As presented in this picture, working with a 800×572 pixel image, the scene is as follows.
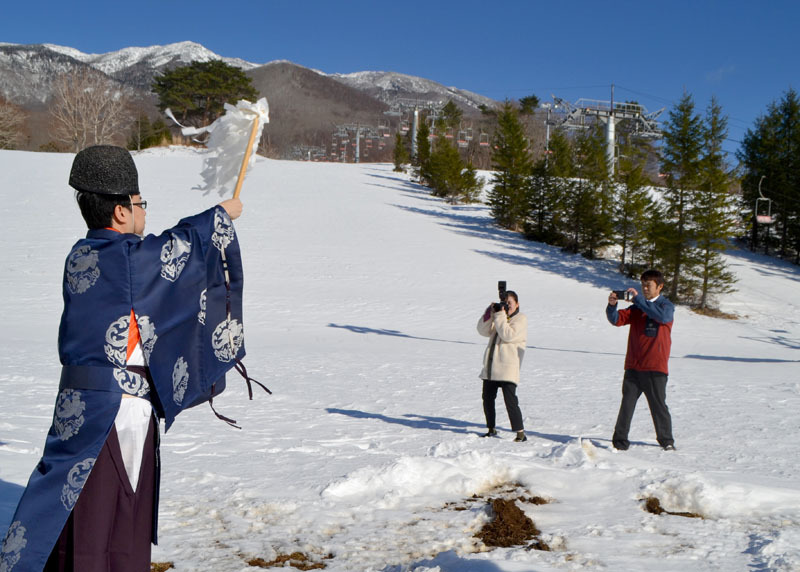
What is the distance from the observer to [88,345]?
2.45 meters

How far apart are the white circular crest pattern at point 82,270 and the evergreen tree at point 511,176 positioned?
119 feet

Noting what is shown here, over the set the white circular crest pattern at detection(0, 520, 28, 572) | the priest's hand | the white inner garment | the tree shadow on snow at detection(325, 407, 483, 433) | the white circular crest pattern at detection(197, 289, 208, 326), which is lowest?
the tree shadow on snow at detection(325, 407, 483, 433)

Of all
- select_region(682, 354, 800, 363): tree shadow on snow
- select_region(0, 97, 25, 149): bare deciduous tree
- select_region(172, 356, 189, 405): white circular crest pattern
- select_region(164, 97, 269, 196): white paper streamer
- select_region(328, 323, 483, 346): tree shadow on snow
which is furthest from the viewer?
select_region(0, 97, 25, 149): bare deciduous tree

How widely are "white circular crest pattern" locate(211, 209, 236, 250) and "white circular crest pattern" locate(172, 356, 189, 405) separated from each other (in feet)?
1.66

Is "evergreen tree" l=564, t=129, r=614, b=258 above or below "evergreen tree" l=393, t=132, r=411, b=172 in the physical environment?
below

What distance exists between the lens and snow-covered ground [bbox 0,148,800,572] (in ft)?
13.7

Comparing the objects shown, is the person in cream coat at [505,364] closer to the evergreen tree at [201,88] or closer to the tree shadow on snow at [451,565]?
the tree shadow on snow at [451,565]

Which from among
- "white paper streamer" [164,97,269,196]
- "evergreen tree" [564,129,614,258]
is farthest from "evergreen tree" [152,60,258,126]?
"white paper streamer" [164,97,269,196]

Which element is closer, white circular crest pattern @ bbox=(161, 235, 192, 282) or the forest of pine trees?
white circular crest pattern @ bbox=(161, 235, 192, 282)

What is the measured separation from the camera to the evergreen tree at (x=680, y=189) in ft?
88.4

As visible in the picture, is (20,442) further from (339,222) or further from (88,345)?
(339,222)

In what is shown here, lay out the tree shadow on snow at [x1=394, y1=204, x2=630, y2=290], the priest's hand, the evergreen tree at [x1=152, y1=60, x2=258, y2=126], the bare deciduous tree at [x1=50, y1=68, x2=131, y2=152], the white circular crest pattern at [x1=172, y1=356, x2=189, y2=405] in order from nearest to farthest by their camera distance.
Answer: the white circular crest pattern at [x1=172, y1=356, x2=189, y2=405] < the priest's hand < the tree shadow on snow at [x1=394, y1=204, x2=630, y2=290] < the evergreen tree at [x1=152, y1=60, x2=258, y2=126] < the bare deciduous tree at [x1=50, y1=68, x2=131, y2=152]

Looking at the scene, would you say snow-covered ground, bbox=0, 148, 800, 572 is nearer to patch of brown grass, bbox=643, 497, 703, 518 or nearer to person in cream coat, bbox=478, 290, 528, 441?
patch of brown grass, bbox=643, 497, 703, 518

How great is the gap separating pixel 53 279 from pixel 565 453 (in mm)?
19869
